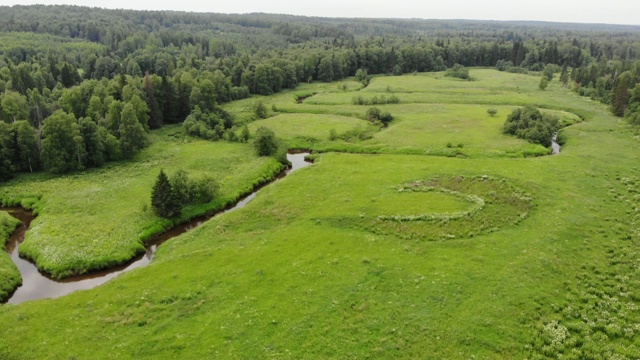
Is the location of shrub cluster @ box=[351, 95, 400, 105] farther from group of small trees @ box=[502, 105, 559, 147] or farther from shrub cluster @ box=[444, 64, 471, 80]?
shrub cluster @ box=[444, 64, 471, 80]

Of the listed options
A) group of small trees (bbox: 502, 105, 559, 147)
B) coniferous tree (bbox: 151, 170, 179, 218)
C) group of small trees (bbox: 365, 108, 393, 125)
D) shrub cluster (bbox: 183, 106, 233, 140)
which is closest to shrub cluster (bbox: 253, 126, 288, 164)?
shrub cluster (bbox: 183, 106, 233, 140)

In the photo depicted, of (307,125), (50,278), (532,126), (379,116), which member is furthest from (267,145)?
(532,126)

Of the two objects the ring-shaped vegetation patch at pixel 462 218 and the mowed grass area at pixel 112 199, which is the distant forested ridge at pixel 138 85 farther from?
the ring-shaped vegetation patch at pixel 462 218

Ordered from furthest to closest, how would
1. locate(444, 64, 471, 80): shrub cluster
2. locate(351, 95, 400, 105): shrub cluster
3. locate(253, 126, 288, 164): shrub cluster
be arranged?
locate(444, 64, 471, 80): shrub cluster, locate(351, 95, 400, 105): shrub cluster, locate(253, 126, 288, 164): shrub cluster

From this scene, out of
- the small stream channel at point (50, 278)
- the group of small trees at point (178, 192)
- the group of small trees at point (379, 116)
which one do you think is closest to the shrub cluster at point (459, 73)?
the group of small trees at point (379, 116)

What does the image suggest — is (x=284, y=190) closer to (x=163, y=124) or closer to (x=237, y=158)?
(x=237, y=158)

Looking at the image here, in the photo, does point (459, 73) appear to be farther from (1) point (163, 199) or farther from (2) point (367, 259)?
(2) point (367, 259)
